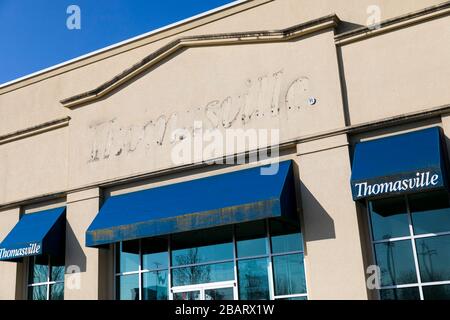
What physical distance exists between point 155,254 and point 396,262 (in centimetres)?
570

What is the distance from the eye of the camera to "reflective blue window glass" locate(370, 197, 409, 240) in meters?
10.2

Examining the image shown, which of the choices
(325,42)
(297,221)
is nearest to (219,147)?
(297,221)

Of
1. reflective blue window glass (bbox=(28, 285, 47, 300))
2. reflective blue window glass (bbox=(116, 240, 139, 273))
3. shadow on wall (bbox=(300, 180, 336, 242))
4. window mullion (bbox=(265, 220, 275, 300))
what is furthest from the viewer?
reflective blue window glass (bbox=(28, 285, 47, 300))

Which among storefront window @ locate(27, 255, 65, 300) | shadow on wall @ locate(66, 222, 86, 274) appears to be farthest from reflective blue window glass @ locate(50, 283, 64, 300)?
shadow on wall @ locate(66, 222, 86, 274)

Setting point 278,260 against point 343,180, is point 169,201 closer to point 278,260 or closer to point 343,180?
point 278,260

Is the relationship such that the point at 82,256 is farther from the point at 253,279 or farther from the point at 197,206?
the point at 253,279

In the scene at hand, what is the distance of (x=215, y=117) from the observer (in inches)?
494

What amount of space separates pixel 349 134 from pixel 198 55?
15.0 ft

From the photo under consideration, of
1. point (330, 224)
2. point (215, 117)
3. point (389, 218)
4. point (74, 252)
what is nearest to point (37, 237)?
point (74, 252)

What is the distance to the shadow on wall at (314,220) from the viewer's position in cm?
1054

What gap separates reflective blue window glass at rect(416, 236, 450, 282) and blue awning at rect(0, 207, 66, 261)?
896 cm

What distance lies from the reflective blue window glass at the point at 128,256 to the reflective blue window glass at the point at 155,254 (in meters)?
0.24

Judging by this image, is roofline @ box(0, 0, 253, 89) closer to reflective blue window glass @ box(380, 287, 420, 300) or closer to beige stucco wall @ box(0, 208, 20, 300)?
beige stucco wall @ box(0, 208, 20, 300)

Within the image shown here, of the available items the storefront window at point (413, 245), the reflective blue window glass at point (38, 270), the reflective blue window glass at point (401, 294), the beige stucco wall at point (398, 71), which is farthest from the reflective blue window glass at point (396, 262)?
the reflective blue window glass at point (38, 270)
